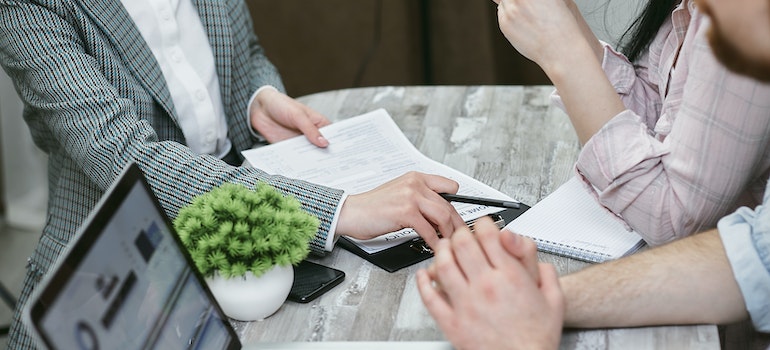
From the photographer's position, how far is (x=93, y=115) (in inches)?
47.4

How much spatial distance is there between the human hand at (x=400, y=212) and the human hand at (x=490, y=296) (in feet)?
0.55

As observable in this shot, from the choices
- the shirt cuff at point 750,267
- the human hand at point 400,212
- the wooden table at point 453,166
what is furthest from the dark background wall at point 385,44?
the shirt cuff at point 750,267

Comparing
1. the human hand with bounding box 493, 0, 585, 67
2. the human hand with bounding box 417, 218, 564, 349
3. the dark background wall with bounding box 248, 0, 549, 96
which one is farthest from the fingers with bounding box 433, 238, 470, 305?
the dark background wall with bounding box 248, 0, 549, 96

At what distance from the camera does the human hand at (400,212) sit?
1043 mm

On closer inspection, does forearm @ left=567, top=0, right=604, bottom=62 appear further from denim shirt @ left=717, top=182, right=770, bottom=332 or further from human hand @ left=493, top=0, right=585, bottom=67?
Result: denim shirt @ left=717, top=182, right=770, bottom=332

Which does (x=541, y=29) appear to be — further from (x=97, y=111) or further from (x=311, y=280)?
(x=97, y=111)

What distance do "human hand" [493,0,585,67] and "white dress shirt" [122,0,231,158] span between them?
0.54m

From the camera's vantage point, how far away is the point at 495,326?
814 mm

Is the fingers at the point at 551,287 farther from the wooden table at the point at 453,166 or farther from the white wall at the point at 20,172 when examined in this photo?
the white wall at the point at 20,172

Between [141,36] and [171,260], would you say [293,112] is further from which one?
[171,260]

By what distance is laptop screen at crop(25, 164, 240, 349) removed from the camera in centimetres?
64

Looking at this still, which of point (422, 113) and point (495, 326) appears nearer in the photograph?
point (495, 326)

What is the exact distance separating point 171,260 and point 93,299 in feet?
0.42

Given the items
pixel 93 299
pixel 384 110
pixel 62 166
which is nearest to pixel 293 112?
pixel 384 110
